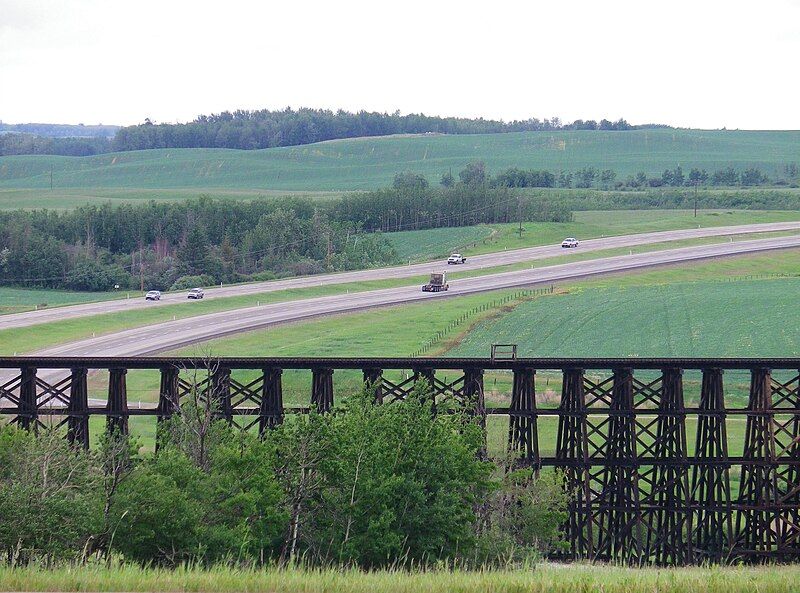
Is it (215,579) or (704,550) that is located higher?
(215,579)

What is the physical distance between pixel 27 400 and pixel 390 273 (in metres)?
56.9

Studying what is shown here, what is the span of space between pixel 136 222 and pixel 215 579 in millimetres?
109968

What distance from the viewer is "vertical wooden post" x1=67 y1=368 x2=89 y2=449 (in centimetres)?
3584

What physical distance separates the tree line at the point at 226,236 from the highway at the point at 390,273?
9.53 meters

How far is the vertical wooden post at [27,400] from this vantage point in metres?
35.6

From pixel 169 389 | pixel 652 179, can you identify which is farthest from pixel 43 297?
pixel 652 179

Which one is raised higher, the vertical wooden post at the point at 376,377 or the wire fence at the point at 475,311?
the vertical wooden post at the point at 376,377

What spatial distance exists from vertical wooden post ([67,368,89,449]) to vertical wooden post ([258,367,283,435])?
17.3 feet

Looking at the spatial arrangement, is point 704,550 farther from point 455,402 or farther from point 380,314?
point 380,314

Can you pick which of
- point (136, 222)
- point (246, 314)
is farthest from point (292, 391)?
point (136, 222)

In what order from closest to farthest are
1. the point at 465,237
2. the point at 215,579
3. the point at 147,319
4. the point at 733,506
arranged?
the point at 215,579, the point at 733,506, the point at 147,319, the point at 465,237

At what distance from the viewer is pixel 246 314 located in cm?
7369

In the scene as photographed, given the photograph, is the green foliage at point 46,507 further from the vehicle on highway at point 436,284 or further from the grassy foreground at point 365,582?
the vehicle on highway at point 436,284

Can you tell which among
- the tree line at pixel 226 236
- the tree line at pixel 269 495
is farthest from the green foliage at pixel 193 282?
the tree line at pixel 269 495
